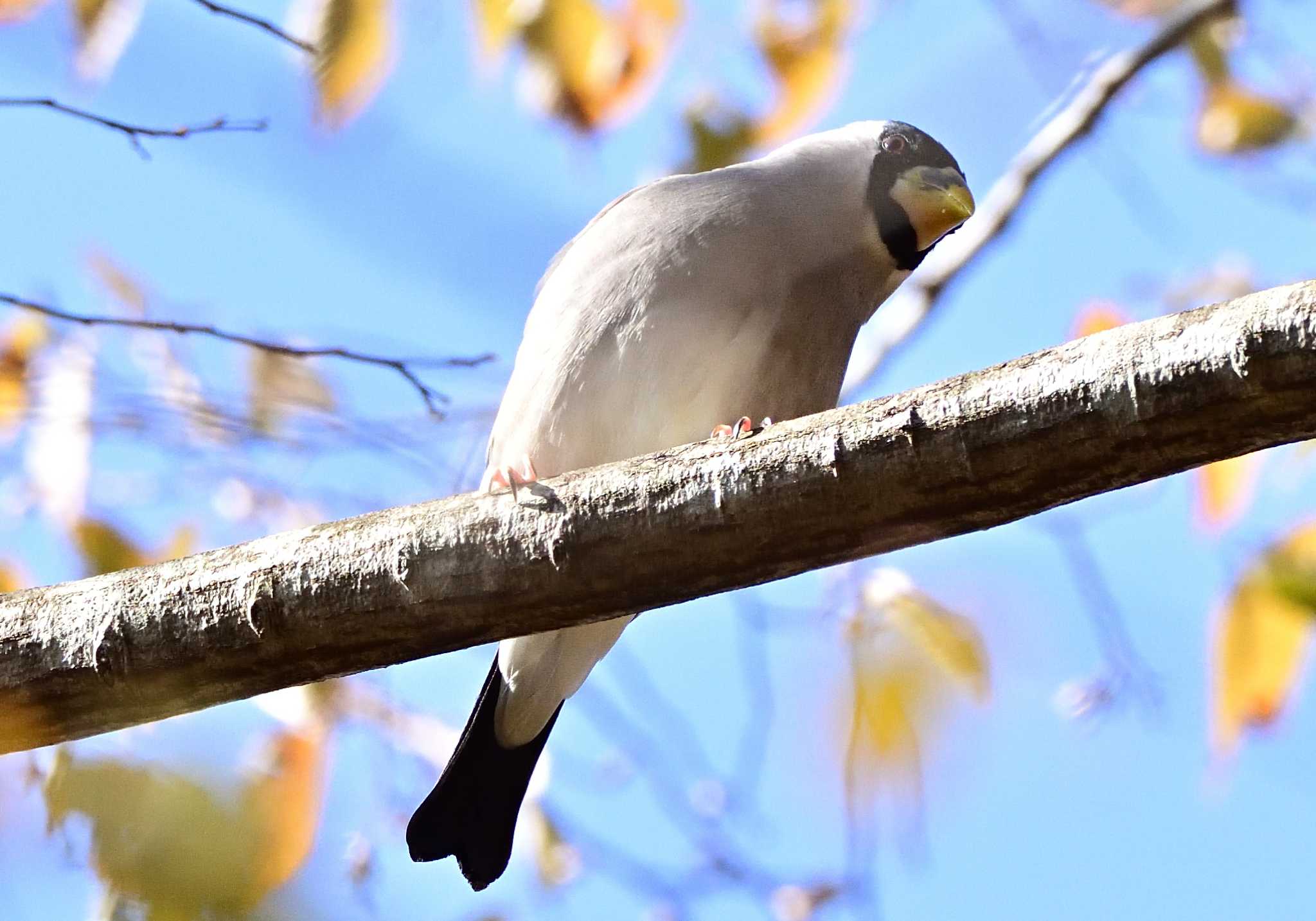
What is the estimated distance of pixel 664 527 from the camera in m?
1.84

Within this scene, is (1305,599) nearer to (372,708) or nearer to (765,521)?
(765,521)

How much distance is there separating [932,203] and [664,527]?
2146mm

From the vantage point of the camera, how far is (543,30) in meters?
3.14

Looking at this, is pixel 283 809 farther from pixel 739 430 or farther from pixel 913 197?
pixel 913 197

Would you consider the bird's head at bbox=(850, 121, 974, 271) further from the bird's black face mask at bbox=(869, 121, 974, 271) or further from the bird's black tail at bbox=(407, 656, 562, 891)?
the bird's black tail at bbox=(407, 656, 562, 891)

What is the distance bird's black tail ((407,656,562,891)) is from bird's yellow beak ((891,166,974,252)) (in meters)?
1.60

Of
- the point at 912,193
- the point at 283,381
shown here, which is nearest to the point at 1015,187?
the point at 912,193

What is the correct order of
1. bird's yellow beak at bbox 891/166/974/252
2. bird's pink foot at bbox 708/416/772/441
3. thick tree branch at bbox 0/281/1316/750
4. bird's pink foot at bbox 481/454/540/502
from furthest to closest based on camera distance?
bird's yellow beak at bbox 891/166/974/252 < bird's pink foot at bbox 481/454/540/502 < bird's pink foot at bbox 708/416/772/441 < thick tree branch at bbox 0/281/1316/750

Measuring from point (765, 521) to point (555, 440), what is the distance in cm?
144

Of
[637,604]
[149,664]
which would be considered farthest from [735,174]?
[149,664]

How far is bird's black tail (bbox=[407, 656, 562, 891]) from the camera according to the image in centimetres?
331

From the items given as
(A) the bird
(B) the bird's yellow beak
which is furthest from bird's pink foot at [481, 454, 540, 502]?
(B) the bird's yellow beak

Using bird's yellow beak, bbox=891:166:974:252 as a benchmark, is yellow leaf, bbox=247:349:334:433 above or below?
below

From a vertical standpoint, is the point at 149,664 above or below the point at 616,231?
below
